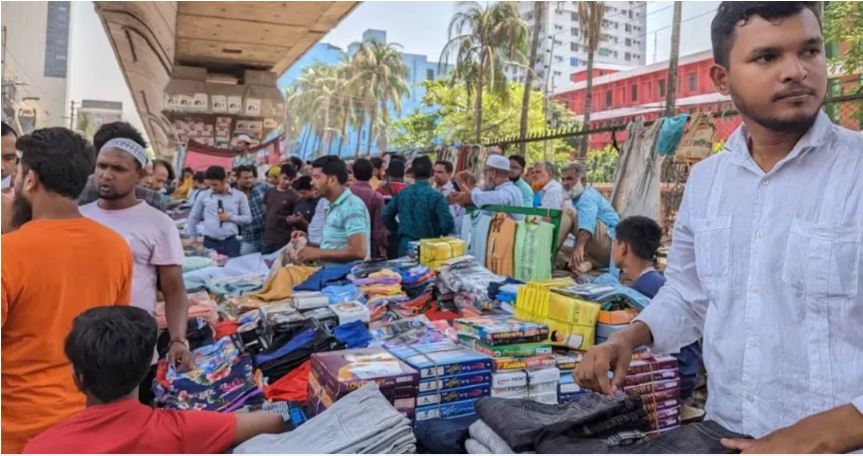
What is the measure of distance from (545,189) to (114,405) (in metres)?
5.06

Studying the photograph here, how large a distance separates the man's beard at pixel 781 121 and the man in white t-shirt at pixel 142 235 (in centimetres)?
225

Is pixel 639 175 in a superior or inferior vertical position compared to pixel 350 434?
superior

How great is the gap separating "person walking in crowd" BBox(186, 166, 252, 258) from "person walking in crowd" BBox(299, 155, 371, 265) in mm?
2031

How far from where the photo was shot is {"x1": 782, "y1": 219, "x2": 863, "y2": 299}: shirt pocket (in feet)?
3.62

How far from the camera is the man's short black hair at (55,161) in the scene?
1.92 m

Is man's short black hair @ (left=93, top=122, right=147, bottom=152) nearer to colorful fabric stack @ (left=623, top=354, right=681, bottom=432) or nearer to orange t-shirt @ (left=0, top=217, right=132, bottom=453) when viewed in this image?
orange t-shirt @ (left=0, top=217, right=132, bottom=453)

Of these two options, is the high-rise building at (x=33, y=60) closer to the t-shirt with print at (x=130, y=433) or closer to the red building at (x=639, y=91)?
the t-shirt with print at (x=130, y=433)

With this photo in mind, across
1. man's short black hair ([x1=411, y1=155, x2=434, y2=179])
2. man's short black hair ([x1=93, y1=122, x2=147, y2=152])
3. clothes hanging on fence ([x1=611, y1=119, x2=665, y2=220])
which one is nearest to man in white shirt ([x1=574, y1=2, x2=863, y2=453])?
man's short black hair ([x1=93, y1=122, x2=147, y2=152])

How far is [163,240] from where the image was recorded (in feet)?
8.36

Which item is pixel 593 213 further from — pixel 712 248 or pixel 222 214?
pixel 712 248

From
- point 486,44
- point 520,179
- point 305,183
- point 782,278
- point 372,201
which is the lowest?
point 782,278

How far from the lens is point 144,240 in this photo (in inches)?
98.7

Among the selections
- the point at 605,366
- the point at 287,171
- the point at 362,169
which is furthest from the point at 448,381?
the point at 287,171

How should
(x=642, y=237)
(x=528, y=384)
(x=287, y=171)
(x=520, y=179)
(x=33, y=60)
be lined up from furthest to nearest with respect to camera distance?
(x=33, y=60), (x=520, y=179), (x=287, y=171), (x=642, y=237), (x=528, y=384)
